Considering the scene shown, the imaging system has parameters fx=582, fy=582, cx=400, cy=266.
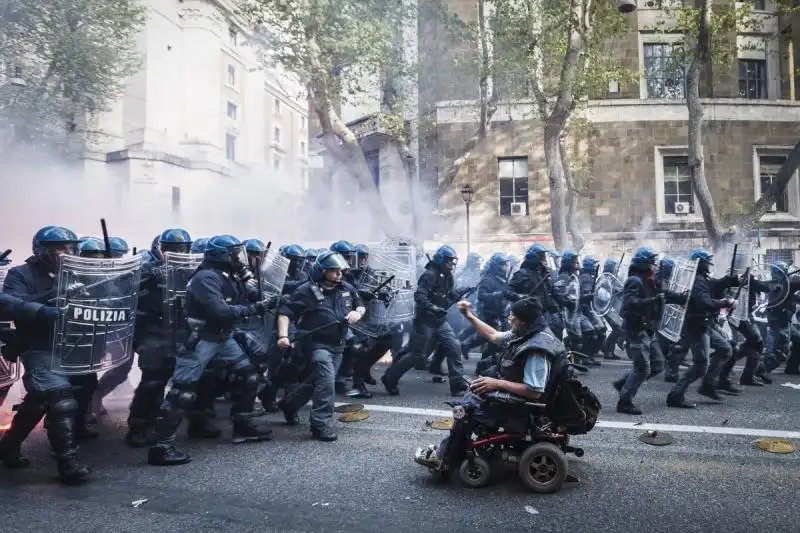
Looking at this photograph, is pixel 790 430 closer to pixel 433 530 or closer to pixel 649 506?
pixel 649 506

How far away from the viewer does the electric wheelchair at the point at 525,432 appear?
3.87m

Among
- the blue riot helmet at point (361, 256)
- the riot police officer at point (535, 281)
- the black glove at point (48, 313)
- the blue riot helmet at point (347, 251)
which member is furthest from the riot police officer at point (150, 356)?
the riot police officer at point (535, 281)

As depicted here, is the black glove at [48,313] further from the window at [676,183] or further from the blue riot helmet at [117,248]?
the window at [676,183]

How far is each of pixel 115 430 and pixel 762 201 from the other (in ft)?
44.9

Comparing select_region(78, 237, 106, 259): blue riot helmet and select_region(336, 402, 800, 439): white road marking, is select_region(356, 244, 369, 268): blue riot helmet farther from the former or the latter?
select_region(78, 237, 106, 259): blue riot helmet

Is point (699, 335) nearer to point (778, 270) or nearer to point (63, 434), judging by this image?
point (778, 270)

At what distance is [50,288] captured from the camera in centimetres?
426

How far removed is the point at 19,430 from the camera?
4227 millimetres

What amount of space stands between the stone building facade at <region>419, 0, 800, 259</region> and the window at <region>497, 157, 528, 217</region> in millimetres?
33

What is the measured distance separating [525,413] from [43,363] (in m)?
3.37

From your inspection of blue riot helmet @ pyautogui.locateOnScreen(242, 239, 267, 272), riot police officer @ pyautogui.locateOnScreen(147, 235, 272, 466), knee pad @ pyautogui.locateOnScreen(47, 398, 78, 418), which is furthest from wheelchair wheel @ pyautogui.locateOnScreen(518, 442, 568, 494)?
blue riot helmet @ pyautogui.locateOnScreen(242, 239, 267, 272)

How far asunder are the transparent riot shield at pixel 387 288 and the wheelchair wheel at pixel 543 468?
2723 millimetres

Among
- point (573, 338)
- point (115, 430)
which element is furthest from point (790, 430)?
point (115, 430)

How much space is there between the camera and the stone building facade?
18641 mm
